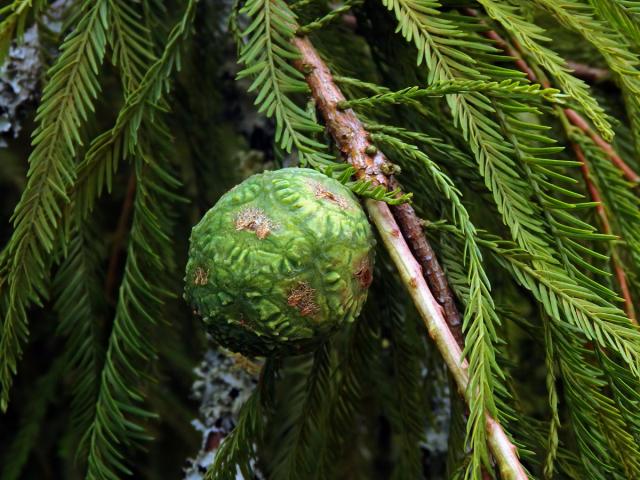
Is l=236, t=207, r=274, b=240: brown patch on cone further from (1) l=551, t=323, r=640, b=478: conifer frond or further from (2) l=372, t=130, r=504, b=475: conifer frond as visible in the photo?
(1) l=551, t=323, r=640, b=478: conifer frond

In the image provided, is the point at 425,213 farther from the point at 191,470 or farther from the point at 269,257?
the point at 191,470

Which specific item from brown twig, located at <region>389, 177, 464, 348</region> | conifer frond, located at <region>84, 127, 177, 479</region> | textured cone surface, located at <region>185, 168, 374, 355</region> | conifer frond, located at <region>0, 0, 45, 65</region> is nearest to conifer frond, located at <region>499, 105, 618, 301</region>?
brown twig, located at <region>389, 177, 464, 348</region>

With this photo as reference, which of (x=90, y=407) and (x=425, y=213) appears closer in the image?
(x=425, y=213)

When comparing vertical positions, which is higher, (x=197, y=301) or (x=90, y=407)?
(x=197, y=301)

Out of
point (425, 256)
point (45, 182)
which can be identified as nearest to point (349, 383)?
point (425, 256)

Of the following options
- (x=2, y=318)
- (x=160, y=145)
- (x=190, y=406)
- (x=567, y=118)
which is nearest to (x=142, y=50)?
(x=160, y=145)

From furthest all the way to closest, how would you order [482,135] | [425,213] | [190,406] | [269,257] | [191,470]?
[190,406]
[191,470]
[425,213]
[482,135]
[269,257]
